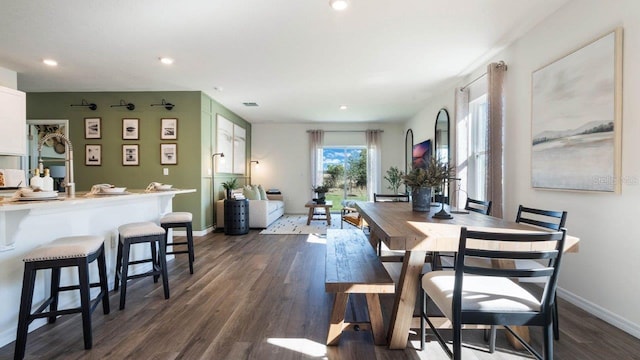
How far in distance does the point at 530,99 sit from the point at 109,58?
4870mm

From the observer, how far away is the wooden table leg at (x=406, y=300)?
182 centimetres

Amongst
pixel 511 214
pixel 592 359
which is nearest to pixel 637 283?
pixel 592 359

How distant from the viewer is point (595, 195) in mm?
2311

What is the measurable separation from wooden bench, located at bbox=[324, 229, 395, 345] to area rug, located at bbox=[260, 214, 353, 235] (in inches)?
142

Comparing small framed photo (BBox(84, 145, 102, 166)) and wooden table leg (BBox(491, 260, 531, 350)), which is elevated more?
small framed photo (BBox(84, 145, 102, 166))

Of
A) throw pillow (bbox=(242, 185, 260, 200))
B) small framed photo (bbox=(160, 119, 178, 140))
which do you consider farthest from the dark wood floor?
throw pillow (bbox=(242, 185, 260, 200))

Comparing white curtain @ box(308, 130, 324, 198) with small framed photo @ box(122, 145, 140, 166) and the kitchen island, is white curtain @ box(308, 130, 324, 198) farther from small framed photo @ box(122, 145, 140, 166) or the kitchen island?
the kitchen island

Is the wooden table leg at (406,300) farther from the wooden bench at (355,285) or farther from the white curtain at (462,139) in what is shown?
the white curtain at (462,139)

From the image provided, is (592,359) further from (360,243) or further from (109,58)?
(109,58)

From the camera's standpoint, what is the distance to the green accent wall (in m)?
5.43

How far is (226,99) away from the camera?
5.93 meters

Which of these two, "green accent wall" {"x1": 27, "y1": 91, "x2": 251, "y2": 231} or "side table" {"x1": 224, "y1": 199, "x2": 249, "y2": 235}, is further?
"side table" {"x1": 224, "y1": 199, "x2": 249, "y2": 235}

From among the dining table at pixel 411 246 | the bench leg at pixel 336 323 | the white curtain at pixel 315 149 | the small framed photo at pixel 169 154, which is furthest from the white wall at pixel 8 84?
the white curtain at pixel 315 149

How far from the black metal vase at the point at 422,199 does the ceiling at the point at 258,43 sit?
5.29ft
